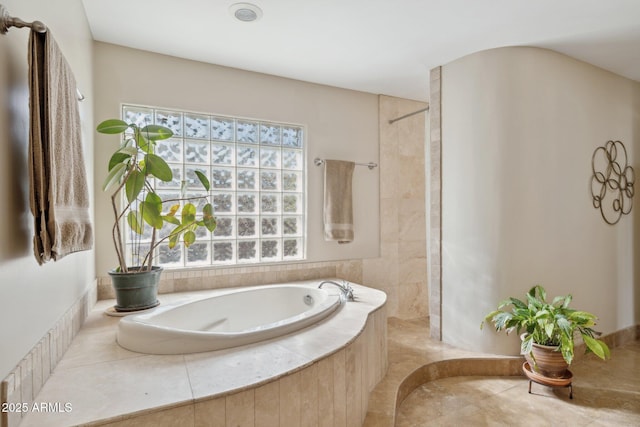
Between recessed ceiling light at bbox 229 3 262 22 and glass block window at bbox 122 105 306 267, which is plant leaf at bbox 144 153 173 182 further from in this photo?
recessed ceiling light at bbox 229 3 262 22

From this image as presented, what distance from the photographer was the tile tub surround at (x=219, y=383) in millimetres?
1108

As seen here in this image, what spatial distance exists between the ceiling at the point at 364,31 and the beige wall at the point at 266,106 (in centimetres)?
11

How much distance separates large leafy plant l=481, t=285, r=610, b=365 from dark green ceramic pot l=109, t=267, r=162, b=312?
2240 millimetres

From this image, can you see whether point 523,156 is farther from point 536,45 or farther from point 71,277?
point 71,277

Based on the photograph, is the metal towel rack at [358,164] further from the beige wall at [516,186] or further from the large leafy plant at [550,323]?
the large leafy plant at [550,323]

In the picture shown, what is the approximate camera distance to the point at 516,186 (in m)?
2.45

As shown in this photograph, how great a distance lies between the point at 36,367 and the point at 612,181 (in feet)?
13.2

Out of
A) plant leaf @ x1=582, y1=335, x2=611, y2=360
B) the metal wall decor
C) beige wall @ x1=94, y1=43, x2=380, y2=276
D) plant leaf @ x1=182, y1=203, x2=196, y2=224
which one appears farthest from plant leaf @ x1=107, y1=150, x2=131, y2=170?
the metal wall decor

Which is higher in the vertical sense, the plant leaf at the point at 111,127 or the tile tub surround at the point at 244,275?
the plant leaf at the point at 111,127

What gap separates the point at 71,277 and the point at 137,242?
84cm

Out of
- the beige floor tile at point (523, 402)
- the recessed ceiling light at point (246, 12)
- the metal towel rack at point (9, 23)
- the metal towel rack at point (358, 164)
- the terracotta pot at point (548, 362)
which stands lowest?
the beige floor tile at point (523, 402)

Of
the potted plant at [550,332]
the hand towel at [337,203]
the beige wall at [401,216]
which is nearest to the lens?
the potted plant at [550,332]

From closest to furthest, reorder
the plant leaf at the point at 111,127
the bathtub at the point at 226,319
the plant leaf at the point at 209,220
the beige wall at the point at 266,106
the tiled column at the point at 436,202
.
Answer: the bathtub at the point at 226,319
the plant leaf at the point at 111,127
the plant leaf at the point at 209,220
the beige wall at the point at 266,106
the tiled column at the point at 436,202

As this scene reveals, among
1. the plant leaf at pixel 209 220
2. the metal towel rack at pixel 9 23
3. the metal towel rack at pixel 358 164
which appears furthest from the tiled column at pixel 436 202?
the metal towel rack at pixel 9 23
